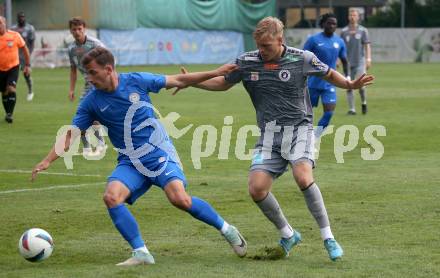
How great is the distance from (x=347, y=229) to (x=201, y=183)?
12.4ft

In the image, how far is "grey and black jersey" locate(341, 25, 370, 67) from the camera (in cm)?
2442

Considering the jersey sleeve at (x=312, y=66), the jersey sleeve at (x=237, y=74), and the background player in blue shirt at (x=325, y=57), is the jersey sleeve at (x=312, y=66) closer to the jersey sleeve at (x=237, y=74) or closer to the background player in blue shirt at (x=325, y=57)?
the jersey sleeve at (x=237, y=74)

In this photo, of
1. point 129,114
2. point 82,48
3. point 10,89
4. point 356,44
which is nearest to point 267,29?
point 129,114

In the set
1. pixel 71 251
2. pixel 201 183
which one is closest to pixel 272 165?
pixel 71 251

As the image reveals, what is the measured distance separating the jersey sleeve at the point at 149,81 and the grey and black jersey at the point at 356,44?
1610cm

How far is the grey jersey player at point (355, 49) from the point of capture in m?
24.2

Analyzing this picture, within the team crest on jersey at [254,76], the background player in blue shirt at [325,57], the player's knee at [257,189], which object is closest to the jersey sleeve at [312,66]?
the team crest on jersey at [254,76]

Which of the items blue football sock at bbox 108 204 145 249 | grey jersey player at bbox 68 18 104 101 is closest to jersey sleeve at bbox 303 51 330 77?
blue football sock at bbox 108 204 145 249

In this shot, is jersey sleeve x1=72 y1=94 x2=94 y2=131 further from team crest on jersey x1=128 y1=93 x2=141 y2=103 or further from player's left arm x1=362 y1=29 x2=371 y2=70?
player's left arm x1=362 y1=29 x2=371 y2=70

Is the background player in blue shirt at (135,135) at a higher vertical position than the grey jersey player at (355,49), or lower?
higher

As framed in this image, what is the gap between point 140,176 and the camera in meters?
8.52

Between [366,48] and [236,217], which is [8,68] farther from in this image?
[236,217]

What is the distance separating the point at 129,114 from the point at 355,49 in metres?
16.5

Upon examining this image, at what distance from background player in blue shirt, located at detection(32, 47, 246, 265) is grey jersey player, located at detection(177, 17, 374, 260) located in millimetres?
348
